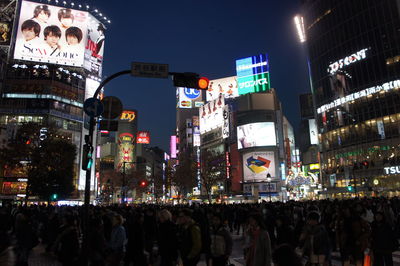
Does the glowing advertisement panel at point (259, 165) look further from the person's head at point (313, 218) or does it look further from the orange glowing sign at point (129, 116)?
the orange glowing sign at point (129, 116)

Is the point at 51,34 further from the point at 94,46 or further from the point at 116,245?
the point at 116,245

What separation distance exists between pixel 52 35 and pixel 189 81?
59801mm

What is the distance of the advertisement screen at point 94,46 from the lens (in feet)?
230

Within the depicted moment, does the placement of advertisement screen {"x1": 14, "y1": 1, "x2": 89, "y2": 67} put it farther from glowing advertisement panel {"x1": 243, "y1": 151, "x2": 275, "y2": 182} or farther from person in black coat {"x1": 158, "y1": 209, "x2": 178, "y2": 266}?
person in black coat {"x1": 158, "y1": 209, "x2": 178, "y2": 266}

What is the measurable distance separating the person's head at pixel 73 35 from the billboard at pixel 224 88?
37212mm

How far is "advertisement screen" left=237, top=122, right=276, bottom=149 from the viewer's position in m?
65.2

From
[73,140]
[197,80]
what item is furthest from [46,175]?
[197,80]

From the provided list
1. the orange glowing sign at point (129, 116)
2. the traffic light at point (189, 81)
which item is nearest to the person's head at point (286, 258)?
the traffic light at point (189, 81)

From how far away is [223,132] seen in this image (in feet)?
243

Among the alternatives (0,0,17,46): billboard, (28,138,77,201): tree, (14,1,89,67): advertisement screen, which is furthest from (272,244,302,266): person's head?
(14,1,89,67): advertisement screen

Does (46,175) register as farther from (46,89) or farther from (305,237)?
(305,237)

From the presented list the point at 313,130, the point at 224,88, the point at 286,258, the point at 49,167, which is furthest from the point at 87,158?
the point at 313,130

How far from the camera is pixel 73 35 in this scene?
204ft

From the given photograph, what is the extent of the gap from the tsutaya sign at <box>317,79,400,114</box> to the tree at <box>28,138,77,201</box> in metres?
A: 48.5
